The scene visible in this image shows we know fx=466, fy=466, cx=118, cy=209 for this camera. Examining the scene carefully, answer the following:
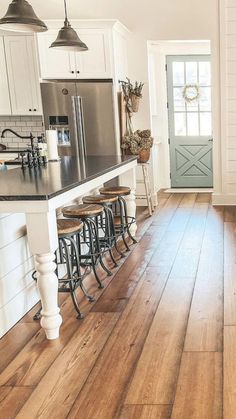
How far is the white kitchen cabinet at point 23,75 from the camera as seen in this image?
622 cm

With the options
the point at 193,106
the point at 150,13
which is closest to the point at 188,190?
the point at 193,106

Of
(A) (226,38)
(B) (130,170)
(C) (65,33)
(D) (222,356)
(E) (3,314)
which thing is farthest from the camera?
(A) (226,38)

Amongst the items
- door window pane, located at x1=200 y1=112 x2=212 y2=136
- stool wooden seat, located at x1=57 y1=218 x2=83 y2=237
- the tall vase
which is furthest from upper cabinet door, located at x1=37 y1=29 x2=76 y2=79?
stool wooden seat, located at x1=57 y1=218 x2=83 y2=237

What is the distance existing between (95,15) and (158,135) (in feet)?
7.38

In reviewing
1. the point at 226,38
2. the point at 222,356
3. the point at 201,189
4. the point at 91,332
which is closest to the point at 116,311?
the point at 91,332

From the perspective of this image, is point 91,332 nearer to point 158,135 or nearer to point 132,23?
point 132,23

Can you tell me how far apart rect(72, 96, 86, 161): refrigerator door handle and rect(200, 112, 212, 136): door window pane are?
8.32ft

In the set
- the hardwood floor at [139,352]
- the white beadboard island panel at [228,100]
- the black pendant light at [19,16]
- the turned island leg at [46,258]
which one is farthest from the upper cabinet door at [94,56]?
the turned island leg at [46,258]

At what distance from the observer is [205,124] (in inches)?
303

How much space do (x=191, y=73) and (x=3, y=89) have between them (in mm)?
3068

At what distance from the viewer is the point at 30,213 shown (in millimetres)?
2637

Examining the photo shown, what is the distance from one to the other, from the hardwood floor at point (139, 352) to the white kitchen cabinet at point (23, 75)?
125 inches

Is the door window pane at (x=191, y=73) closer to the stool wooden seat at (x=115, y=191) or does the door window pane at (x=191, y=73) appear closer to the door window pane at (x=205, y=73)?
the door window pane at (x=205, y=73)

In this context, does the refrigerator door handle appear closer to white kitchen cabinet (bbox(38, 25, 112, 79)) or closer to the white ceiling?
white kitchen cabinet (bbox(38, 25, 112, 79))
